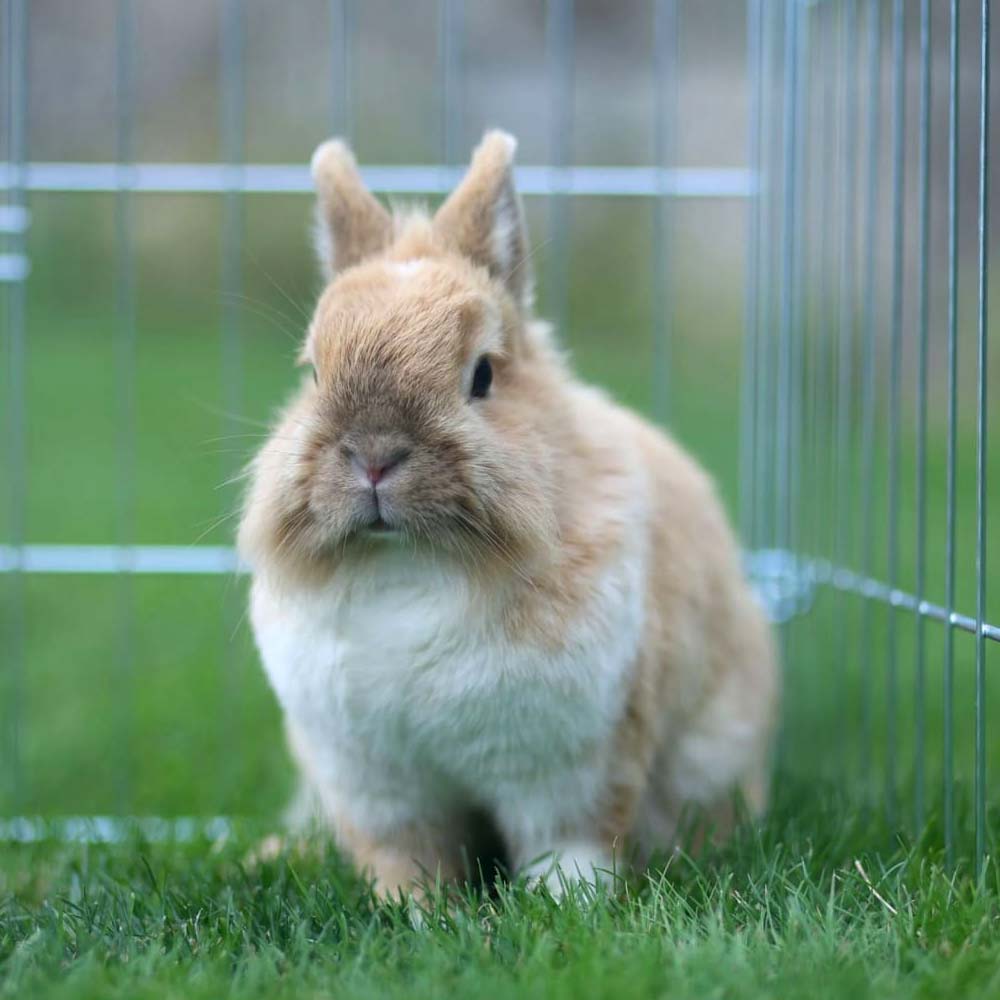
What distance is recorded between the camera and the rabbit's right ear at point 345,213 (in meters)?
2.64

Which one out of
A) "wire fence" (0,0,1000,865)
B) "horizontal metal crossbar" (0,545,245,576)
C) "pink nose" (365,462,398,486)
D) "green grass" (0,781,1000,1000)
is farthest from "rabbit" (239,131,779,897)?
"horizontal metal crossbar" (0,545,245,576)

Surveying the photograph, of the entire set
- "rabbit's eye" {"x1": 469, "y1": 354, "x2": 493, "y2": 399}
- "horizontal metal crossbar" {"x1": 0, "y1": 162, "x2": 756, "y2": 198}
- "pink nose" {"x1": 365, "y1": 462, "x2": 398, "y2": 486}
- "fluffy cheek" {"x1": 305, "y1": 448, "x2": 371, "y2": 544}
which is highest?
"horizontal metal crossbar" {"x1": 0, "y1": 162, "x2": 756, "y2": 198}

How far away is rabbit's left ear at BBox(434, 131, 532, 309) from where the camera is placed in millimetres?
2568

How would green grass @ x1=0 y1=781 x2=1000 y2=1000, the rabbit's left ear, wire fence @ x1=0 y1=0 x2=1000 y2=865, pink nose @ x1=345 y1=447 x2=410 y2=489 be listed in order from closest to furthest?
green grass @ x1=0 y1=781 x2=1000 y2=1000 → pink nose @ x1=345 y1=447 x2=410 y2=489 → the rabbit's left ear → wire fence @ x1=0 y1=0 x2=1000 y2=865

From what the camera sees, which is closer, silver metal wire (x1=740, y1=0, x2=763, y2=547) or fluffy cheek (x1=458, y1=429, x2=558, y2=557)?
fluffy cheek (x1=458, y1=429, x2=558, y2=557)

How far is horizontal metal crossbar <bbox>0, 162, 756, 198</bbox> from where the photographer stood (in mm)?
3424

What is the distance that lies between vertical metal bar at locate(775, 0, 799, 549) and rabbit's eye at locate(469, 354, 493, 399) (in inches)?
50.0

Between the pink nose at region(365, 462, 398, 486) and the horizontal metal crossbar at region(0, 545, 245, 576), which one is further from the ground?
the pink nose at region(365, 462, 398, 486)

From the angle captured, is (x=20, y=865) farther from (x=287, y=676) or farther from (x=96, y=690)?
(x=96, y=690)

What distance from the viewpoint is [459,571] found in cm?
229

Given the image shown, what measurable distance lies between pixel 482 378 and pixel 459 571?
1.15 feet

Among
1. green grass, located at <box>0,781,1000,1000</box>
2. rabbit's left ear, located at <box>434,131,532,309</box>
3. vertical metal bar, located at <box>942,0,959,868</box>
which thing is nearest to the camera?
green grass, located at <box>0,781,1000,1000</box>

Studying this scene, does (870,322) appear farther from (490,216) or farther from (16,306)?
(16,306)

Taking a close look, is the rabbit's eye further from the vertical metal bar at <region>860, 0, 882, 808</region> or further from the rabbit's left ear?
the vertical metal bar at <region>860, 0, 882, 808</region>
